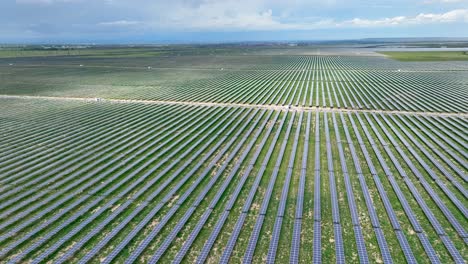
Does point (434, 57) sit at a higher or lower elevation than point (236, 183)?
higher

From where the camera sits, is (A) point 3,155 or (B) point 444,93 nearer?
(A) point 3,155

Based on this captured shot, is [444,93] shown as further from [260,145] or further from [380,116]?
[260,145]

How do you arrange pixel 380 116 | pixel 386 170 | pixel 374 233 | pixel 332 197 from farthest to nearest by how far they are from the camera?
pixel 380 116, pixel 386 170, pixel 332 197, pixel 374 233

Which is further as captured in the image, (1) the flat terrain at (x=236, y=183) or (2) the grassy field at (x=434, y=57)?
(2) the grassy field at (x=434, y=57)

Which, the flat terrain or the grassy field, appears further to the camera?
the grassy field

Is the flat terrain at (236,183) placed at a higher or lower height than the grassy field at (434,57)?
lower

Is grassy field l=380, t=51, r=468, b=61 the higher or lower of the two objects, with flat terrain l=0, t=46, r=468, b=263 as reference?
higher

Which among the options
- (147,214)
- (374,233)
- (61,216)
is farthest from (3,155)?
(374,233)

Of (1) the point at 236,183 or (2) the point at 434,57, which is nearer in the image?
(1) the point at 236,183
